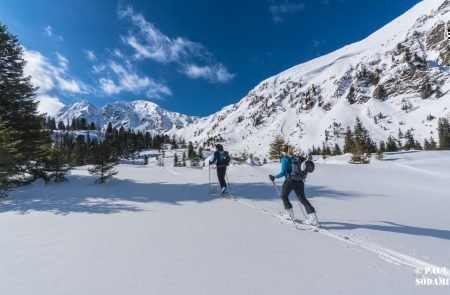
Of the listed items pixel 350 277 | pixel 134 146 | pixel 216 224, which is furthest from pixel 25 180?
pixel 134 146

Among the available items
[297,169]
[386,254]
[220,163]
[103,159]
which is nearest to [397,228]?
[386,254]

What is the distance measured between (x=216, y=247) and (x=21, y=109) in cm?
1688

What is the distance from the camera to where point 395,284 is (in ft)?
11.8

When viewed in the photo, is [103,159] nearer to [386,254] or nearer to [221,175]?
[221,175]

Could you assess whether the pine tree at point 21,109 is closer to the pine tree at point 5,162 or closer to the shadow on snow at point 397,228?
the pine tree at point 5,162

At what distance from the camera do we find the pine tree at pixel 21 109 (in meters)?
14.9

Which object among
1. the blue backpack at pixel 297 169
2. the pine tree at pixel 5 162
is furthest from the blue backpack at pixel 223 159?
the pine tree at pixel 5 162

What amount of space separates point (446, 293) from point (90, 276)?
524 cm

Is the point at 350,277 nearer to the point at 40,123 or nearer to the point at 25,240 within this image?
the point at 25,240

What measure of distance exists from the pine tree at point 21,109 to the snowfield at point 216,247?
215 inches

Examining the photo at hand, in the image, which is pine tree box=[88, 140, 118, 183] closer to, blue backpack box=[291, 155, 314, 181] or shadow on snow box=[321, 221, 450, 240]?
blue backpack box=[291, 155, 314, 181]

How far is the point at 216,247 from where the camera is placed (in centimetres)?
505

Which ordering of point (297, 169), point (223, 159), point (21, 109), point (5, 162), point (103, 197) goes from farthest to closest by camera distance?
point (21, 109)
point (223, 159)
point (5, 162)
point (103, 197)
point (297, 169)

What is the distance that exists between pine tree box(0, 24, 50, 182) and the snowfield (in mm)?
5468
